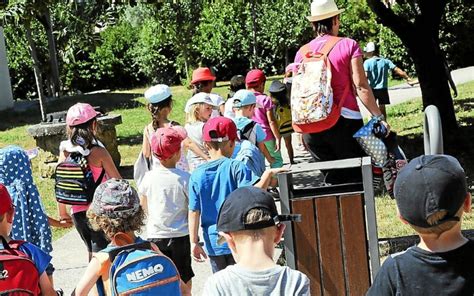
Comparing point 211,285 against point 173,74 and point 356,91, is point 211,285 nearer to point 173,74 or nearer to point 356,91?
point 356,91

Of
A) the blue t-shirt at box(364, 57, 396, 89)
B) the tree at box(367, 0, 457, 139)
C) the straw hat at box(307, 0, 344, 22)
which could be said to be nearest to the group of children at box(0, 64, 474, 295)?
the straw hat at box(307, 0, 344, 22)

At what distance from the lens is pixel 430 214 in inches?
104

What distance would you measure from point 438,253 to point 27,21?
1052 cm

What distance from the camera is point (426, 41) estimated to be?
38.3ft

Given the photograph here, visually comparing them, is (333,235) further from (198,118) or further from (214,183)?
(198,118)

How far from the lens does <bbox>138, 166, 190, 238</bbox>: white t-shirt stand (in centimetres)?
532

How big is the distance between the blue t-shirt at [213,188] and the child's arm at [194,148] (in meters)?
1.64

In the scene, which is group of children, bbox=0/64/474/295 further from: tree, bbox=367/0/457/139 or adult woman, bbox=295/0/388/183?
tree, bbox=367/0/457/139

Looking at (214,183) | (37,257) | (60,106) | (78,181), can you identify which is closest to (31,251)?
(37,257)

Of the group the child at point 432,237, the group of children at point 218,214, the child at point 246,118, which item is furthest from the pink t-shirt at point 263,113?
the child at point 432,237

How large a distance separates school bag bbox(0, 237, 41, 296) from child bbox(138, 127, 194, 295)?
1.64 meters

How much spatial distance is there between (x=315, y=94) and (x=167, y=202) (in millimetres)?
1189

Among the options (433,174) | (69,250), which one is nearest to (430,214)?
(433,174)

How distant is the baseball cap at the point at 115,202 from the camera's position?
3.71 meters
